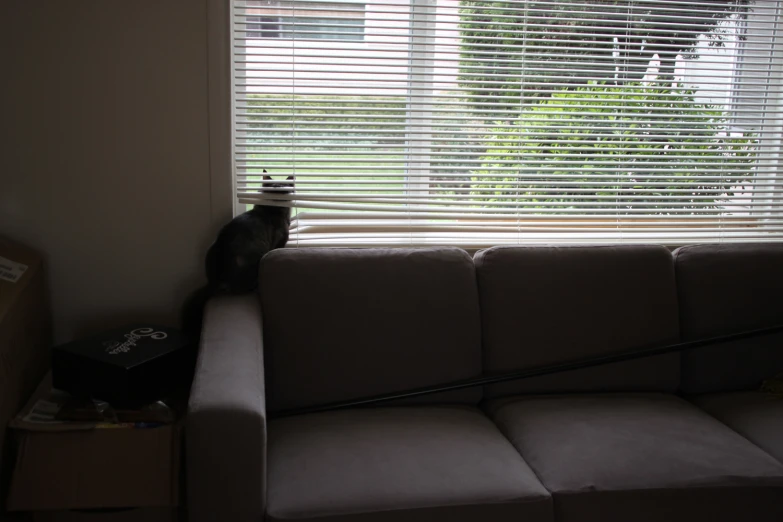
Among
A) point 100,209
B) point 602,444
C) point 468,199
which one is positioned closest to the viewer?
point 602,444

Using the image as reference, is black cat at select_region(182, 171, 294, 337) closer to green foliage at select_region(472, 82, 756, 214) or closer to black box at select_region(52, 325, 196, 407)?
black box at select_region(52, 325, 196, 407)

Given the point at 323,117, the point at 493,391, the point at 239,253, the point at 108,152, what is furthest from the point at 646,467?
the point at 108,152

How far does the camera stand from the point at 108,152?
2143 mm

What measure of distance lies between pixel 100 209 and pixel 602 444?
1.68 metres

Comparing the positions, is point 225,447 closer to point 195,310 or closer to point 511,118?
point 195,310

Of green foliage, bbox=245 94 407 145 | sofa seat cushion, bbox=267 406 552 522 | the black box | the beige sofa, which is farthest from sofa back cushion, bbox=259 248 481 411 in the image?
green foliage, bbox=245 94 407 145

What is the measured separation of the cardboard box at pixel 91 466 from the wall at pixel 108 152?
2.07 ft

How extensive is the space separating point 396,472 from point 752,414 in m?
1.14

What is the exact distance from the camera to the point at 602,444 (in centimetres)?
175

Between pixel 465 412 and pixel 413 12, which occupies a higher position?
pixel 413 12

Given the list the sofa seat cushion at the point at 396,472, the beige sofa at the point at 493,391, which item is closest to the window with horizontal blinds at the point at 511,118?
the beige sofa at the point at 493,391

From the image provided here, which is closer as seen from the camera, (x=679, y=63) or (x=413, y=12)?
(x=413, y=12)

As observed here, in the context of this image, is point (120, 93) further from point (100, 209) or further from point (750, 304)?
point (750, 304)

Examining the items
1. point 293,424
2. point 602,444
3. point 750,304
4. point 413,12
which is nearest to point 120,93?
point 413,12
